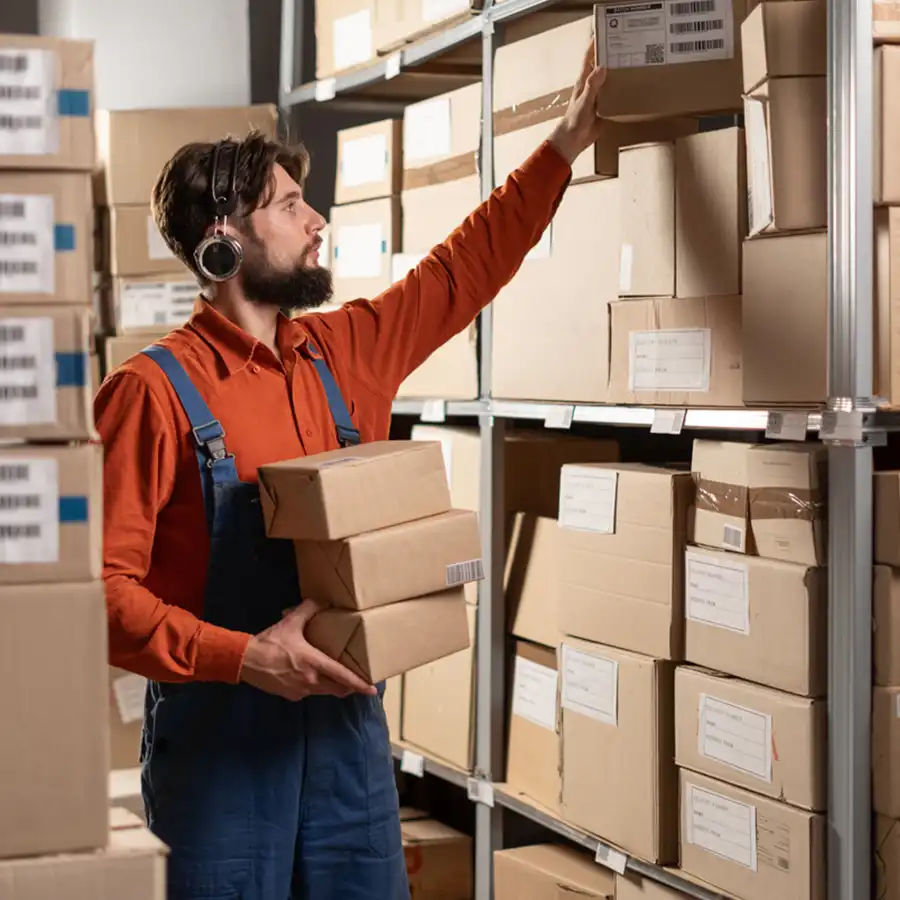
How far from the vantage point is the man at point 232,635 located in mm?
2012

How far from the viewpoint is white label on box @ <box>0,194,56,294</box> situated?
1338 mm

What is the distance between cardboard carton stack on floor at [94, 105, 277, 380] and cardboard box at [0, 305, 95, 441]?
7.67 feet

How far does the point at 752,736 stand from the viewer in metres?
2.26

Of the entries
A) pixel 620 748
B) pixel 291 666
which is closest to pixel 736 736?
pixel 620 748

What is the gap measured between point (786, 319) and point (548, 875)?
1325mm

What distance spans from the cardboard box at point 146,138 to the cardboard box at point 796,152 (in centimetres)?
185

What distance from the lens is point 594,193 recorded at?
2637 mm

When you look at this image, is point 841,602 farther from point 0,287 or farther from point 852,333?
point 0,287

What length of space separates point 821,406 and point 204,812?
117 centimetres

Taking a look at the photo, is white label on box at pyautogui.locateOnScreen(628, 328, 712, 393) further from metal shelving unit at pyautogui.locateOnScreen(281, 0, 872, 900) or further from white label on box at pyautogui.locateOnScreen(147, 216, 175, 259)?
white label on box at pyautogui.locateOnScreen(147, 216, 175, 259)

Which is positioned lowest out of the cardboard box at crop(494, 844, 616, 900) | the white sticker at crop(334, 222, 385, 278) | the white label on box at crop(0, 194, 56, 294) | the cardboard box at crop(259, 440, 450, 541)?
the cardboard box at crop(494, 844, 616, 900)

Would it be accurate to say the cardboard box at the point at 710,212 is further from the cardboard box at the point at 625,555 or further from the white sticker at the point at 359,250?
the white sticker at the point at 359,250

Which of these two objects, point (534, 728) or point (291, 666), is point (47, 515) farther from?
point (534, 728)

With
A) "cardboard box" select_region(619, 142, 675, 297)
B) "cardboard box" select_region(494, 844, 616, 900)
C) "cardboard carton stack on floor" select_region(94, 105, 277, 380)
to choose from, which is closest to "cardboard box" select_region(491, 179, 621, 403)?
"cardboard box" select_region(619, 142, 675, 297)
